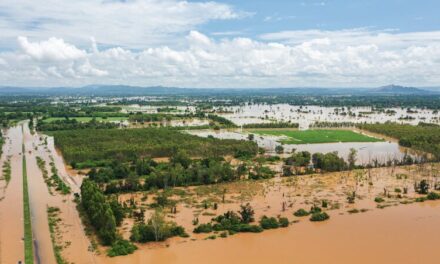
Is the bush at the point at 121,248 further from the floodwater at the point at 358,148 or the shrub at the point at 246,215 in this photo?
the floodwater at the point at 358,148

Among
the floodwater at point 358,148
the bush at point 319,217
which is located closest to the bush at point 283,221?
the bush at point 319,217

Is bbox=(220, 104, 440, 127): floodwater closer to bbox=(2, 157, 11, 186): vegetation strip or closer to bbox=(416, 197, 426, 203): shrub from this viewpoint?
bbox=(2, 157, 11, 186): vegetation strip

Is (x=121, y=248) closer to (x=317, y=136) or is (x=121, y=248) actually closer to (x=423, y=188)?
(x=423, y=188)

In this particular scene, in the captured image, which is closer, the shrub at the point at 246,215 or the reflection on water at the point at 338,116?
the shrub at the point at 246,215

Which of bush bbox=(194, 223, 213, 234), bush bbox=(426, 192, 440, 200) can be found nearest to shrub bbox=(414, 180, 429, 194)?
bush bbox=(426, 192, 440, 200)

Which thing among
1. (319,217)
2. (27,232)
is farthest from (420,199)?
(27,232)

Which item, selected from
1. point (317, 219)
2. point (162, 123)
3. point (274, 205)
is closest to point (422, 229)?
point (317, 219)

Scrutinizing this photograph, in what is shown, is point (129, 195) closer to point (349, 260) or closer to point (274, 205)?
point (274, 205)
